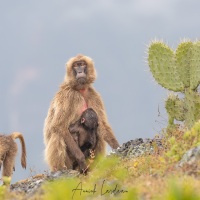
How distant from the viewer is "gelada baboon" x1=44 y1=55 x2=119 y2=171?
10.3m

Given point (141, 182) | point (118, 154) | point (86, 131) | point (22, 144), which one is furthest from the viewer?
point (22, 144)

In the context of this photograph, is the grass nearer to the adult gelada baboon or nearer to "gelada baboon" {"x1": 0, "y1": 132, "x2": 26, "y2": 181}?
the adult gelada baboon

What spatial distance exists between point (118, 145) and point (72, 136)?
1229 mm

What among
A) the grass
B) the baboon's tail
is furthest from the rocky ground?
the baboon's tail

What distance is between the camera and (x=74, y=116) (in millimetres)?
10281

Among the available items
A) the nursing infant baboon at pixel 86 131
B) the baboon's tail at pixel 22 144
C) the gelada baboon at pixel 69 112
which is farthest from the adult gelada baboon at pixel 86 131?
the baboon's tail at pixel 22 144

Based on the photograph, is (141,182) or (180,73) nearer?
(141,182)

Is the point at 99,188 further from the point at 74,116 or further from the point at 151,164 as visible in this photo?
the point at 74,116

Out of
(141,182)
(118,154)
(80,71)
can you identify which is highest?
(80,71)

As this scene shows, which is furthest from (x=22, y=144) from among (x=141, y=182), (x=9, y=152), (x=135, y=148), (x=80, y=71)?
(x=141, y=182)

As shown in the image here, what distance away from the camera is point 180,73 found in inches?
538

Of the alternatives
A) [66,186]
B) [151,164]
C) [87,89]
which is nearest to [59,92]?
[87,89]

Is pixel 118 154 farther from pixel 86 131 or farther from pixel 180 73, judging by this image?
pixel 180 73

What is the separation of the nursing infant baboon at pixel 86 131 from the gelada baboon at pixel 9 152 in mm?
3082
